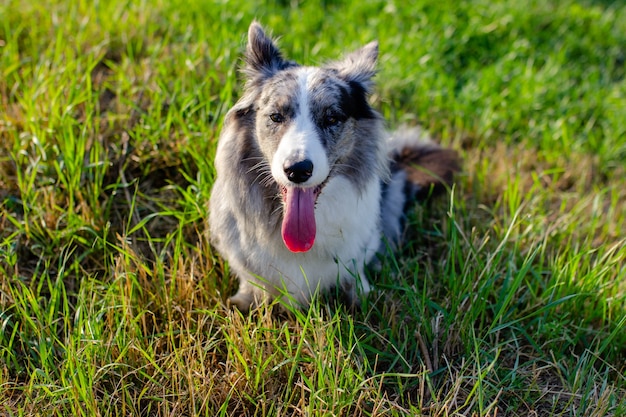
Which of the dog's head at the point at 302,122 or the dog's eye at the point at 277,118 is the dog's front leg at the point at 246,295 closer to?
the dog's head at the point at 302,122

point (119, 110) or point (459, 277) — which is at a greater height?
point (119, 110)

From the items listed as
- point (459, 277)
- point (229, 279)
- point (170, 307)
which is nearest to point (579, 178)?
point (459, 277)

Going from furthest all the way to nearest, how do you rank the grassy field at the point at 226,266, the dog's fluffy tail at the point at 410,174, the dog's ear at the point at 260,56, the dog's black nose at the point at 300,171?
the dog's fluffy tail at the point at 410,174, the dog's ear at the point at 260,56, the grassy field at the point at 226,266, the dog's black nose at the point at 300,171

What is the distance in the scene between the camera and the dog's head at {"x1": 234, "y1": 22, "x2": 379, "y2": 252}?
2.33 m

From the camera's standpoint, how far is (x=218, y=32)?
14.3ft

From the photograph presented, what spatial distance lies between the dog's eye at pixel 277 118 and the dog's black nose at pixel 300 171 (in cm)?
31

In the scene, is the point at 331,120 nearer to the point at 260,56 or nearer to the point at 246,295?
the point at 260,56

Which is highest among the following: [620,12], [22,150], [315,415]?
[620,12]

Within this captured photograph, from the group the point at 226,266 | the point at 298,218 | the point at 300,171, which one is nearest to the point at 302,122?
the point at 300,171

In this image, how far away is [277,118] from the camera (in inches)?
98.9

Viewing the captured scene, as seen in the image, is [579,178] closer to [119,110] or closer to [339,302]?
[339,302]

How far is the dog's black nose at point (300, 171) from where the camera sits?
89.1 inches

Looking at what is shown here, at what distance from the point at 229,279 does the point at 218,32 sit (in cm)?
219

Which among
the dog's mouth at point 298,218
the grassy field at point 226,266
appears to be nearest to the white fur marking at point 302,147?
the dog's mouth at point 298,218
